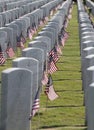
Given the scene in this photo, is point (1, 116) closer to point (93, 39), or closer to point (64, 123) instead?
point (64, 123)

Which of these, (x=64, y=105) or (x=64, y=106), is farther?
(x=64, y=105)

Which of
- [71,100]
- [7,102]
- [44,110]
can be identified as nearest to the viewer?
[7,102]

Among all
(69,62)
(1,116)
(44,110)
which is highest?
(1,116)

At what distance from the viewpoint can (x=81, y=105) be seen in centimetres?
1271

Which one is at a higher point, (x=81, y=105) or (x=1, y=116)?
(x=1, y=116)

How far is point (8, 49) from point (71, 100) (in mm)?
5530

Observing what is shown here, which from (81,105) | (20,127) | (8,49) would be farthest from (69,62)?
(20,127)

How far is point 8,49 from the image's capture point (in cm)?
1827

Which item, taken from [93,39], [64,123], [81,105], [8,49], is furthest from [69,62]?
[64,123]

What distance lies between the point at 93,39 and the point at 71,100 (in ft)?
10.3

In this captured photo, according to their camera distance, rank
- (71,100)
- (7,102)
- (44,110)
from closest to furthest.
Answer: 1. (7,102)
2. (44,110)
3. (71,100)

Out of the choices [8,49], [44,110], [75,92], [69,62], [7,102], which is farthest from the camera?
[69,62]

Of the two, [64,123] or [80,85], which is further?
[80,85]

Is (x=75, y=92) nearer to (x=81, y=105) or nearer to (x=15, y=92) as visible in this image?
(x=81, y=105)
